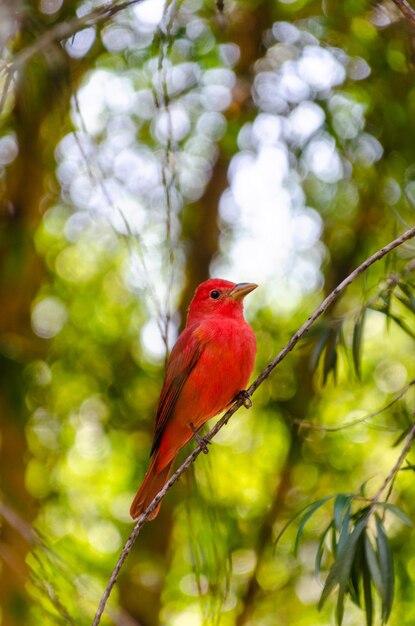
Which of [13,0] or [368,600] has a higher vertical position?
[13,0]

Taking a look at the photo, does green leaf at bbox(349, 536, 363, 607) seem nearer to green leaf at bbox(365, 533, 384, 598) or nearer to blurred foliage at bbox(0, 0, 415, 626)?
green leaf at bbox(365, 533, 384, 598)

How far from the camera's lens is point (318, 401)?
5.94 meters

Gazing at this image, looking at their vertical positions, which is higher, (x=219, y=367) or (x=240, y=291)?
(x=240, y=291)

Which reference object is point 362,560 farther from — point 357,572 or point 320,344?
point 320,344

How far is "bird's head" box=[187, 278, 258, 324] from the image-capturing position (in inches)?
165

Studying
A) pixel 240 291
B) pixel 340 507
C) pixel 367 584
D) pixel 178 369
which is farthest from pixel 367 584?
pixel 240 291

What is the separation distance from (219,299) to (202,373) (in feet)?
1.51

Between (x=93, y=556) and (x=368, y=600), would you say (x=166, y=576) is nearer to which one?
(x=93, y=556)

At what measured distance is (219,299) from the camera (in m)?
4.27

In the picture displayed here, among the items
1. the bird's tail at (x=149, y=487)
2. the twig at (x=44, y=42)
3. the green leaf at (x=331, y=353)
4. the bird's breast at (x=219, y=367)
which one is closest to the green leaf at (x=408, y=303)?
the green leaf at (x=331, y=353)

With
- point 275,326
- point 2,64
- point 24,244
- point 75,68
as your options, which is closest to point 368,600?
point 2,64

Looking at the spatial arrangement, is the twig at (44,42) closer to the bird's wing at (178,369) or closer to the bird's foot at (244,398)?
the bird's foot at (244,398)

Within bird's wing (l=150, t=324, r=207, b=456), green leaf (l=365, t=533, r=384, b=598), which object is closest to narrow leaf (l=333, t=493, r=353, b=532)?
green leaf (l=365, t=533, r=384, b=598)

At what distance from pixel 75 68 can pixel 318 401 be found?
2.61m
